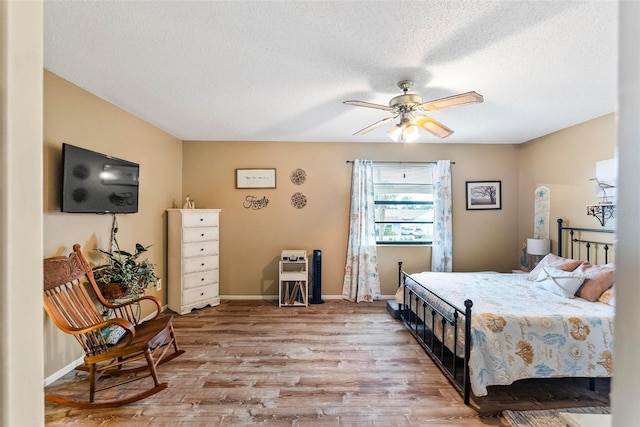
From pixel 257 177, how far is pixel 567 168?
14.2ft

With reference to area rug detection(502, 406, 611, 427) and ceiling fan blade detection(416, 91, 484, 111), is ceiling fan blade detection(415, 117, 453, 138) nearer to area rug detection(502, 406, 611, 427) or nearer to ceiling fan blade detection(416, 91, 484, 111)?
ceiling fan blade detection(416, 91, 484, 111)

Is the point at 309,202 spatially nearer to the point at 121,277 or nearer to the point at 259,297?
the point at 259,297

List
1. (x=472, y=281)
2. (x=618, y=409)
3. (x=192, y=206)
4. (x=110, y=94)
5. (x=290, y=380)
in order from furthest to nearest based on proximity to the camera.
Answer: (x=192, y=206), (x=472, y=281), (x=110, y=94), (x=290, y=380), (x=618, y=409)

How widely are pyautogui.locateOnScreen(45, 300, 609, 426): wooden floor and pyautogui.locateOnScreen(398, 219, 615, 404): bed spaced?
0.75 ft

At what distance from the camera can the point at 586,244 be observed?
3.46 metres

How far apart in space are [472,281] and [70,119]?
14.3 ft

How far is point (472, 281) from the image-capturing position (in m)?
3.31

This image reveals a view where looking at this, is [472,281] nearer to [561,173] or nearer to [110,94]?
[561,173]

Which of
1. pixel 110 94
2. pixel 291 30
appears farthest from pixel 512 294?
pixel 110 94

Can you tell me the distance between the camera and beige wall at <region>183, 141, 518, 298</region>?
4.55 m

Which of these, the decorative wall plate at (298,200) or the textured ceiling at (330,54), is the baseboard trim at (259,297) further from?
the textured ceiling at (330,54)

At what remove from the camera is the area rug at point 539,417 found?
1.88m

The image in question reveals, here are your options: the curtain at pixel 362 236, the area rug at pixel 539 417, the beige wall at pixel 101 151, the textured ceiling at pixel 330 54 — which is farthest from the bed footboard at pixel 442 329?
the beige wall at pixel 101 151

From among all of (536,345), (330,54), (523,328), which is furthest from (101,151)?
(536,345)
